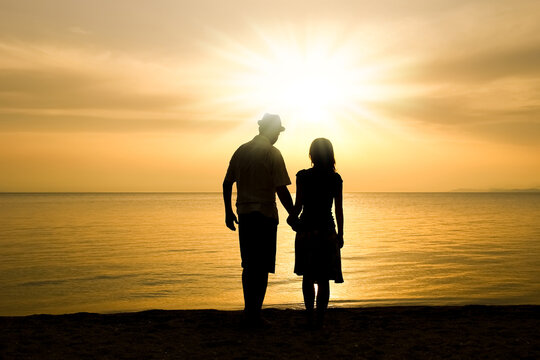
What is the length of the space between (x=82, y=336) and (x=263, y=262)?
2519 mm

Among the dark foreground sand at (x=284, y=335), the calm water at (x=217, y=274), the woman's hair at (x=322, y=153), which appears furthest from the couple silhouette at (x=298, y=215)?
the calm water at (x=217, y=274)

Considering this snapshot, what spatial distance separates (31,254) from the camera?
69.4ft

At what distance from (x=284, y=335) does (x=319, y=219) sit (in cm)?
155

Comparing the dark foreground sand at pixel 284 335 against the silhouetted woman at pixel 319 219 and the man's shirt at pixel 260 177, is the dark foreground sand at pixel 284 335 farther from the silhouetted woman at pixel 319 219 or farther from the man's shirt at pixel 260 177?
the man's shirt at pixel 260 177

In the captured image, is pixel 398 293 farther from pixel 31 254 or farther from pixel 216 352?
pixel 31 254

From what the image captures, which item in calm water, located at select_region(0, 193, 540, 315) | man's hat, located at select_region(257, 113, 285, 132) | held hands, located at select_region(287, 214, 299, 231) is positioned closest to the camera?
held hands, located at select_region(287, 214, 299, 231)

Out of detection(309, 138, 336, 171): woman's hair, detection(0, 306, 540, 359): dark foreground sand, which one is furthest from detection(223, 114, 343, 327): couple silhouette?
detection(0, 306, 540, 359): dark foreground sand

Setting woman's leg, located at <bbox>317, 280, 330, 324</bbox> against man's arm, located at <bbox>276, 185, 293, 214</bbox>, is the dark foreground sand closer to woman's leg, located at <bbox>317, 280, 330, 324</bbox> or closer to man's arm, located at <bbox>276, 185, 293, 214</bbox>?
woman's leg, located at <bbox>317, 280, 330, 324</bbox>

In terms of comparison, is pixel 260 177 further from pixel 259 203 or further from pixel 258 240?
pixel 258 240

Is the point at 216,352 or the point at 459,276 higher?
the point at 216,352

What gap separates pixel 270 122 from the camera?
698cm

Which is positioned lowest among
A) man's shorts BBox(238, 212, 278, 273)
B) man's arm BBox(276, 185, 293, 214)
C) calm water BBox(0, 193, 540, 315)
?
calm water BBox(0, 193, 540, 315)

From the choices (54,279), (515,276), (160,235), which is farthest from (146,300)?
(160,235)

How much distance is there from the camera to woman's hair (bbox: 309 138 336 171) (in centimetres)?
663
